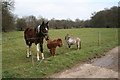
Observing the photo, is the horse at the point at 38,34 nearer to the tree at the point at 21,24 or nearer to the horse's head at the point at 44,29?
the horse's head at the point at 44,29

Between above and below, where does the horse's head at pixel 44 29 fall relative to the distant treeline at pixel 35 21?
below

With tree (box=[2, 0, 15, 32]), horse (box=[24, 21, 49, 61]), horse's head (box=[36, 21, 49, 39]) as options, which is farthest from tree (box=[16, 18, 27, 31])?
horse's head (box=[36, 21, 49, 39])

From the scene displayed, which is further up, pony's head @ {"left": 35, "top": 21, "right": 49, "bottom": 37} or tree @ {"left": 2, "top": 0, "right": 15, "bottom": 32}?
tree @ {"left": 2, "top": 0, "right": 15, "bottom": 32}

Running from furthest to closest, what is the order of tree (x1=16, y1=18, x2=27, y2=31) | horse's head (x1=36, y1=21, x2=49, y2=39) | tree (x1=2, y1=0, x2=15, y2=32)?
1. tree (x1=16, y1=18, x2=27, y2=31)
2. tree (x1=2, y1=0, x2=15, y2=32)
3. horse's head (x1=36, y1=21, x2=49, y2=39)

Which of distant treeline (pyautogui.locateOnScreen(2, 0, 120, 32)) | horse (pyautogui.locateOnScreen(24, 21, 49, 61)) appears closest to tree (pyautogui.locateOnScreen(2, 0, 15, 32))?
distant treeline (pyautogui.locateOnScreen(2, 0, 120, 32))

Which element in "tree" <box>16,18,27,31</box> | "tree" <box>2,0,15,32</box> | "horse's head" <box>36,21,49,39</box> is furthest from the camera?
"tree" <box>16,18,27,31</box>

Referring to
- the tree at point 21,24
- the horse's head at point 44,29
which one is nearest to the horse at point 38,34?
the horse's head at point 44,29

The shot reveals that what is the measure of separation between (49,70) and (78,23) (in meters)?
46.2

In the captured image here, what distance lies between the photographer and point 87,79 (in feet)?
15.9

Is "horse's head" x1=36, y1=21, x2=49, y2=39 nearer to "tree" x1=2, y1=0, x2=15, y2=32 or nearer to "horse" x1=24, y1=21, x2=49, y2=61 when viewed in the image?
"horse" x1=24, y1=21, x2=49, y2=61

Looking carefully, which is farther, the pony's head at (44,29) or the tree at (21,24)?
the tree at (21,24)

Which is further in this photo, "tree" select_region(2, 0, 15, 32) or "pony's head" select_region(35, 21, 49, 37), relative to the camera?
"tree" select_region(2, 0, 15, 32)

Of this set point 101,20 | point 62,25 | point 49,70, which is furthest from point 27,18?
point 49,70

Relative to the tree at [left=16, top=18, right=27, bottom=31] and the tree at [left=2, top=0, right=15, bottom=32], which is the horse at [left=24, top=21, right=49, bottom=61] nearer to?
the tree at [left=2, top=0, right=15, bottom=32]
